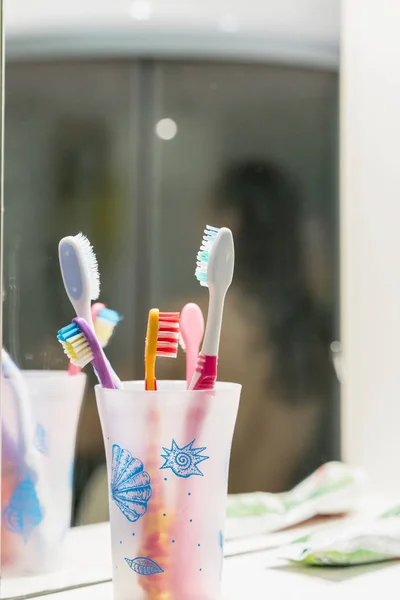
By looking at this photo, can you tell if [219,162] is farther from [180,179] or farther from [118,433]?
[118,433]

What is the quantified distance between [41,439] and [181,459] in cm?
14

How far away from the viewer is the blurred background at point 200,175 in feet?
2.33

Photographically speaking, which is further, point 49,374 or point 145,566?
point 49,374

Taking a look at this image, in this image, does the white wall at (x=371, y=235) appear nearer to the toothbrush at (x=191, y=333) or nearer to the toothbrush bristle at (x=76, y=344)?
the toothbrush at (x=191, y=333)

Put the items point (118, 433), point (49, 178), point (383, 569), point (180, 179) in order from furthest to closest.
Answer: point (180, 179) → point (49, 178) → point (383, 569) → point (118, 433)

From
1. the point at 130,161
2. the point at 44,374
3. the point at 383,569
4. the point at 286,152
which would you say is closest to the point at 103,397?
the point at 44,374

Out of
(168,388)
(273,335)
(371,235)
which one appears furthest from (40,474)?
(371,235)

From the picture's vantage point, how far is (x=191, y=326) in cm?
58

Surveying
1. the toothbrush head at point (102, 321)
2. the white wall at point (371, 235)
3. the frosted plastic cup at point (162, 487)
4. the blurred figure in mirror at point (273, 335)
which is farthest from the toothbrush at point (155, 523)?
the white wall at point (371, 235)

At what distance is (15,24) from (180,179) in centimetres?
26

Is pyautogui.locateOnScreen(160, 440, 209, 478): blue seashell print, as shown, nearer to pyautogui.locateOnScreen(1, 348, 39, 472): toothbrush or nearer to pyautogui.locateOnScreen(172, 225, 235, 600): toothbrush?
pyautogui.locateOnScreen(172, 225, 235, 600): toothbrush

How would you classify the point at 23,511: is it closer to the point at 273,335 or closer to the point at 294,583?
the point at 294,583

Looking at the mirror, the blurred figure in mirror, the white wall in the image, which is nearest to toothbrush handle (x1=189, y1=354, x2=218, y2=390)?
the mirror

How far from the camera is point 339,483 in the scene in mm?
819
